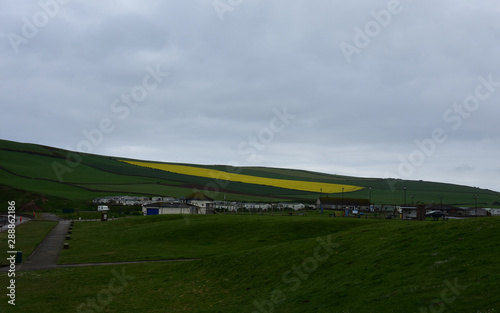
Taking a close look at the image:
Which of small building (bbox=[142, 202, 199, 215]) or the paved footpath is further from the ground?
small building (bbox=[142, 202, 199, 215])

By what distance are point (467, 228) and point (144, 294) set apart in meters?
21.8

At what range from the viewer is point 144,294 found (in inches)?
1168

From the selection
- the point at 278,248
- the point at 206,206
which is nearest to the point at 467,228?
the point at 278,248

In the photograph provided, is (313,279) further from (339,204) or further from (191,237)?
(339,204)

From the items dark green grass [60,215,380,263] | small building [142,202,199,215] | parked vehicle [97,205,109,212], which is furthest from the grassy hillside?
dark green grass [60,215,380,263]

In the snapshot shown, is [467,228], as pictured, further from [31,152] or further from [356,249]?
[31,152]
